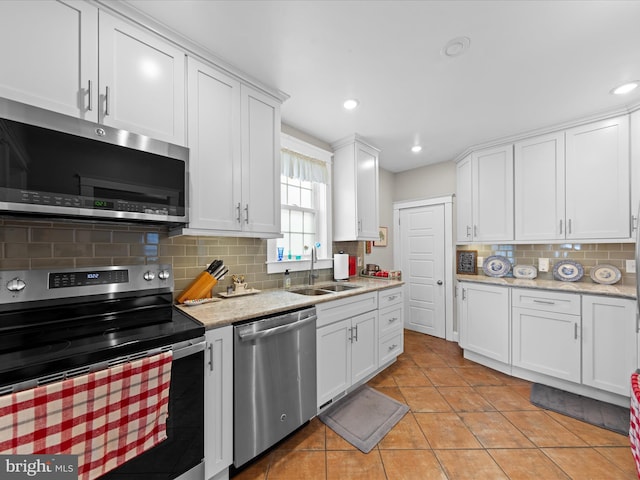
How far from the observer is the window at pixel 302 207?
2.69m

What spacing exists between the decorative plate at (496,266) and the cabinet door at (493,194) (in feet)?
1.14

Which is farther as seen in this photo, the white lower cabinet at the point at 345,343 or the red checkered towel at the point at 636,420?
the white lower cabinet at the point at 345,343

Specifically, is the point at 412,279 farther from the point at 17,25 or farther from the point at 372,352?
the point at 17,25

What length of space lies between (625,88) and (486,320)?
2.37m

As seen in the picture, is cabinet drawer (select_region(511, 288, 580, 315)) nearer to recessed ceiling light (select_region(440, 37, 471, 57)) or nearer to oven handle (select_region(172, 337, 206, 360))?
recessed ceiling light (select_region(440, 37, 471, 57))

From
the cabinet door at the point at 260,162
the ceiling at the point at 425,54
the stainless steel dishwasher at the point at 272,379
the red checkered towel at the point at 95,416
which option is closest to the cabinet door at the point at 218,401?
the stainless steel dishwasher at the point at 272,379

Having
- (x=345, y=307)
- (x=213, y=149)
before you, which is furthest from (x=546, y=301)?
(x=213, y=149)

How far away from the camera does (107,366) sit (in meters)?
1.04

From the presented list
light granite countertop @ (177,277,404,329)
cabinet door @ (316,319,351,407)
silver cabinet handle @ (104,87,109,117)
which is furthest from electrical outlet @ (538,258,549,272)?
silver cabinet handle @ (104,87,109,117)

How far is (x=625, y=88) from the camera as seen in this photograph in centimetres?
210

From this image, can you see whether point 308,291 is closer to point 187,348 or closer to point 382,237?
point 187,348

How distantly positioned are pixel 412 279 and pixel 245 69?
3.63 m

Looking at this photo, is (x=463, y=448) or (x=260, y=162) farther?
(x=260, y=162)

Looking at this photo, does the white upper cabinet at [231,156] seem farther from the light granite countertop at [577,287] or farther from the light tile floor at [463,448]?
the light granite countertop at [577,287]
